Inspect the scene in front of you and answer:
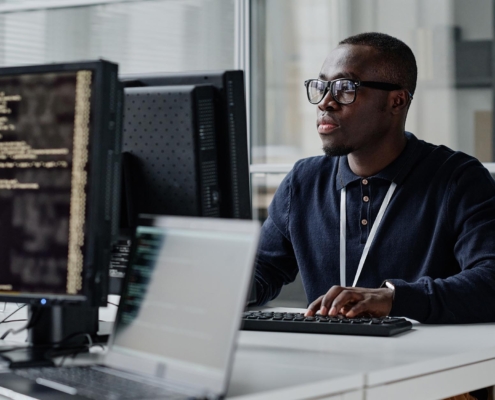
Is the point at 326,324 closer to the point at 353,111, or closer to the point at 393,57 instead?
the point at 353,111

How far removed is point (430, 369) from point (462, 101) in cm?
238

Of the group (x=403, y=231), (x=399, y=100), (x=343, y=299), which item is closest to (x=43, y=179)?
(x=343, y=299)

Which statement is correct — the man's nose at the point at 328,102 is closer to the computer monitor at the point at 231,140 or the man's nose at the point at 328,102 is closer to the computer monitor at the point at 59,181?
the computer monitor at the point at 231,140

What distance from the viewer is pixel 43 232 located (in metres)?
1.30

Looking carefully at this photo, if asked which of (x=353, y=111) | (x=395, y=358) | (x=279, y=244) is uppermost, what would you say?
(x=353, y=111)

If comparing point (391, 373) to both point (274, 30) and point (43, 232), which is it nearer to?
point (43, 232)

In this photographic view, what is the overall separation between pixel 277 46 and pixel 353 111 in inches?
68.5

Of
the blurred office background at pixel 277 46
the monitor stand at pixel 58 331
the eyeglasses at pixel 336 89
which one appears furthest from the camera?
the blurred office background at pixel 277 46

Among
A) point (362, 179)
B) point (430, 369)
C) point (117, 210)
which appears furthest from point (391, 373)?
point (362, 179)

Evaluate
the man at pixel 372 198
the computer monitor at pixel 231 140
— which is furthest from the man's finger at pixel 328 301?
the man at pixel 372 198

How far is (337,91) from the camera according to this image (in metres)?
2.33

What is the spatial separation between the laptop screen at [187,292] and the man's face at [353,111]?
1180mm

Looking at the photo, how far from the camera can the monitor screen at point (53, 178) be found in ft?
4.14

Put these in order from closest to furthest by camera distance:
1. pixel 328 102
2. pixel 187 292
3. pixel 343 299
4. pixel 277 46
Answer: pixel 187 292
pixel 343 299
pixel 328 102
pixel 277 46
